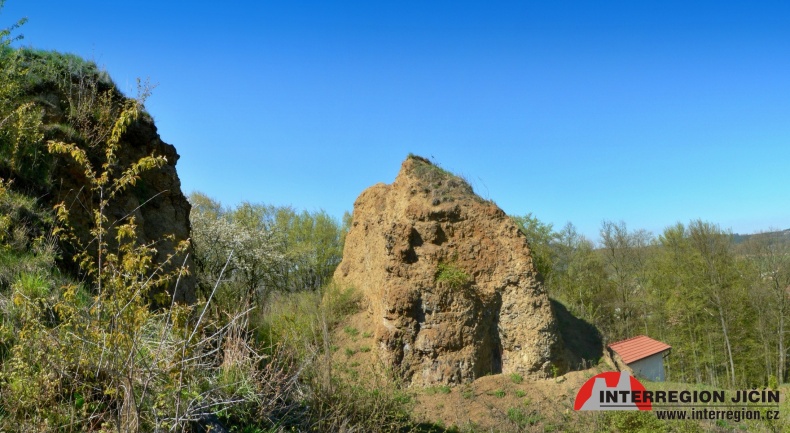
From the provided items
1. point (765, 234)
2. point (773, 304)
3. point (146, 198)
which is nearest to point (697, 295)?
point (773, 304)

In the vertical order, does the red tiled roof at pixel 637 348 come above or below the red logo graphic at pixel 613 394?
above

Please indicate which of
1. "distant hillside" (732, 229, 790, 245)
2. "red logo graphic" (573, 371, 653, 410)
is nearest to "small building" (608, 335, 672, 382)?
"red logo graphic" (573, 371, 653, 410)

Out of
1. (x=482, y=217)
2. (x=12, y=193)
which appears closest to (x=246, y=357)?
(x=12, y=193)

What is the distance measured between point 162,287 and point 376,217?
32.9ft

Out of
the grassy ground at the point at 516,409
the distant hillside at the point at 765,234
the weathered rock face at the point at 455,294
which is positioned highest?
the distant hillside at the point at 765,234

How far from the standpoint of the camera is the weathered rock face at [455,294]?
1387 centimetres

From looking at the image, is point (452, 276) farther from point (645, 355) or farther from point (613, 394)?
point (645, 355)

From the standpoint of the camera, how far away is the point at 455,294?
14.2m

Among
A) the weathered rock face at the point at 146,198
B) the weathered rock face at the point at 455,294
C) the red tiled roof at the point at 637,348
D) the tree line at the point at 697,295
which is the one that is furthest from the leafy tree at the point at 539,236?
the weathered rock face at the point at 146,198

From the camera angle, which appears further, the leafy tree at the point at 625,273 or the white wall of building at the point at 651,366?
the leafy tree at the point at 625,273

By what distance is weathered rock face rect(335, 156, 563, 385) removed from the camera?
1387 cm

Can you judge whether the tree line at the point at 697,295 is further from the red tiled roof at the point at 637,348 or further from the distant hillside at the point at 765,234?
the red tiled roof at the point at 637,348

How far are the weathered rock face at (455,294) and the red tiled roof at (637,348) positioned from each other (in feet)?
23.0

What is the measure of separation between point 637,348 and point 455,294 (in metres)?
10.7
